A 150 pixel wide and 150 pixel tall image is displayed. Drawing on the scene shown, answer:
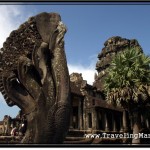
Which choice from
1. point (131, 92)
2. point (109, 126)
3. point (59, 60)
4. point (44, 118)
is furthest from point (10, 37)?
point (109, 126)

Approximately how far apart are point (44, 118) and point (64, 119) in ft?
2.14

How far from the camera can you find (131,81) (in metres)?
24.1

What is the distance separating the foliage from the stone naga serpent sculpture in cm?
1370

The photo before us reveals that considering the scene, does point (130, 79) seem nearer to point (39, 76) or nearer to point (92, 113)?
point (92, 113)

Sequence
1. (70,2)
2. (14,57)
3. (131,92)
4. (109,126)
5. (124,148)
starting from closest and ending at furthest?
1. (124,148)
2. (70,2)
3. (14,57)
4. (131,92)
5. (109,126)

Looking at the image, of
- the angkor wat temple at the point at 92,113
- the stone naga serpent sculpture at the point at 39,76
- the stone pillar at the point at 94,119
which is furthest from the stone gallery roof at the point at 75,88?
the stone naga serpent sculpture at the point at 39,76

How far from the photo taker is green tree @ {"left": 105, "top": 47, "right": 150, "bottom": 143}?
23594 mm

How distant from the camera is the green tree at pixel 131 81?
2359cm

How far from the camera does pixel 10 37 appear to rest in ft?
38.6

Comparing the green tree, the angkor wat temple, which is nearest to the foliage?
the green tree

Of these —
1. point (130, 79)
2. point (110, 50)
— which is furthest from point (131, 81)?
point (110, 50)

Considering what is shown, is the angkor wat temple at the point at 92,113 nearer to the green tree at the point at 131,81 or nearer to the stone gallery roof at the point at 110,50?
the green tree at the point at 131,81

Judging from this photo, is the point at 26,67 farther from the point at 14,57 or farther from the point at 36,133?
the point at 36,133

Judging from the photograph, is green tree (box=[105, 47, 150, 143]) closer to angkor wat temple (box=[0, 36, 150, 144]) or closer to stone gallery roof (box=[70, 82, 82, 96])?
angkor wat temple (box=[0, 36, 150, 144])
